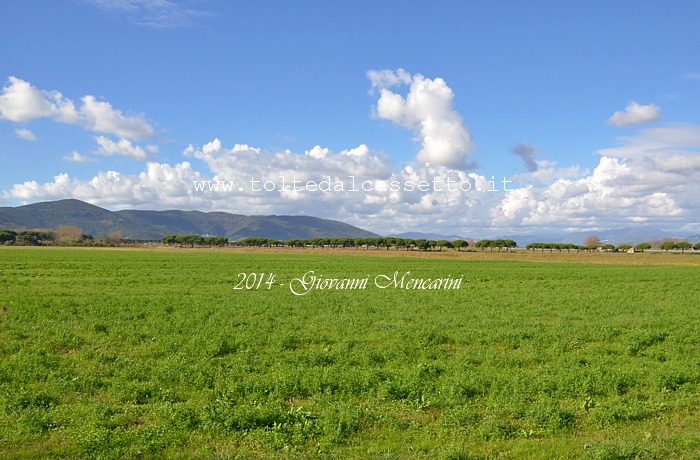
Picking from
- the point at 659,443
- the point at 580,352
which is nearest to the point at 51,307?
the point at 580,352

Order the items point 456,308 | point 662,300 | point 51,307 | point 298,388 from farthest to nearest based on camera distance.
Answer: point 662,300 → point 456,308 → point 51,307 → point 298,388

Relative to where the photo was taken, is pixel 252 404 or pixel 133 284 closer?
pixel 252 404

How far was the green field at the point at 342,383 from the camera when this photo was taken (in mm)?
9273

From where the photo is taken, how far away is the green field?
30.4 feet

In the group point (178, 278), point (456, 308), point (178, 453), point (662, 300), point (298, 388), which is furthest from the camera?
point (178, 278)

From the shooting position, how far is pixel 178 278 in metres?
45.7

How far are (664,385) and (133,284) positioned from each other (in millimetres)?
37249

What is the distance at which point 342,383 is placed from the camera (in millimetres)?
12664

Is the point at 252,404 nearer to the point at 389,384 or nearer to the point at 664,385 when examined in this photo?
the point at 389,384

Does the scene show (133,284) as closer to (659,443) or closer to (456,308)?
(456,308)

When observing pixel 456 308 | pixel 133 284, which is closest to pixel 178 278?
pixel 133 284

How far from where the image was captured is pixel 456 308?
27.3 m

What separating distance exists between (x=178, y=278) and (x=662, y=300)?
3857 centimetres

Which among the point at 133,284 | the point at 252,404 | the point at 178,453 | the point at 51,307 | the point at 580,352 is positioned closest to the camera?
the point at 178,453
